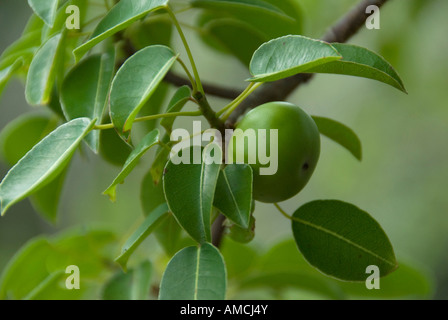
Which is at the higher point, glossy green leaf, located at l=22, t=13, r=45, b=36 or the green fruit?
glossy green leaf, located at l=22, t=13, r=45, b=36

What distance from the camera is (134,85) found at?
533 millimetres

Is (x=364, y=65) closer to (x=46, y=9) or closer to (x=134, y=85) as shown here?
A: (x=134, y=85)

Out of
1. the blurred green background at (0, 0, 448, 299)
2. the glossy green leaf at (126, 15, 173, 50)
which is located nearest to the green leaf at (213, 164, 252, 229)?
the glossy green leaf at (126, 15, 173, 50)

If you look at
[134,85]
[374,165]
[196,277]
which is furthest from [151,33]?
[374,165]

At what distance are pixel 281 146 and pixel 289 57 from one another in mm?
104

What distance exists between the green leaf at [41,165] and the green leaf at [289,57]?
17 cm

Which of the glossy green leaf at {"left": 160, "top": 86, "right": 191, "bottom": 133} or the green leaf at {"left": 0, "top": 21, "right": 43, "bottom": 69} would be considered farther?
the green leaf at {"left": 0, "top": 21, "right": 43, "bottom": 69}

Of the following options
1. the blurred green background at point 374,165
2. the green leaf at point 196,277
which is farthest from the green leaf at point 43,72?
the blurred green background at point 374,165

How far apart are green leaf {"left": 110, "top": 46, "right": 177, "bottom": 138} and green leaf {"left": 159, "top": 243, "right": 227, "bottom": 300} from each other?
139mm

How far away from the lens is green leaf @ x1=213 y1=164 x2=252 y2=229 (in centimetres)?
54

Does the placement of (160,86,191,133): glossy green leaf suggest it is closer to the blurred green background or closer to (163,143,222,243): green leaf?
(163,143,222,243): green leaf

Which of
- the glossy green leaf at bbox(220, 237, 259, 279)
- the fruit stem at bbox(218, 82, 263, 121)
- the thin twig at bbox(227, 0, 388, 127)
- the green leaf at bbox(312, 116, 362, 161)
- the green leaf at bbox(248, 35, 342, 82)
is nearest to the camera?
the green leaf at bbox(248, 35, 342, 82)

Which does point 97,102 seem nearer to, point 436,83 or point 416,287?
point 416,287
